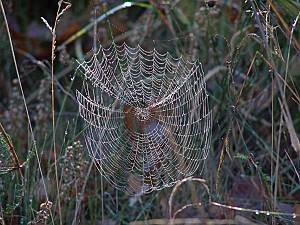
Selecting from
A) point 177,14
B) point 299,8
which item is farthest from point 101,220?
point 177,14

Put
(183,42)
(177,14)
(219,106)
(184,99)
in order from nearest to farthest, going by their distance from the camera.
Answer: (184,99) → (219,106) → (183,42) → (177,14)

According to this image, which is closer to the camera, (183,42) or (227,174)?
(227,174)

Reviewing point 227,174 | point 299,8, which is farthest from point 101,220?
point 299,8

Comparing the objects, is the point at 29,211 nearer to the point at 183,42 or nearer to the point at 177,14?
the point at 183,42

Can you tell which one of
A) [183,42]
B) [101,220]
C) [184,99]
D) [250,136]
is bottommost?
[101,220]

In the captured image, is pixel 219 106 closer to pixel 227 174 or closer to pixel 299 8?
pixel 227 174

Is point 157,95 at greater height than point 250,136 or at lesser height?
greater

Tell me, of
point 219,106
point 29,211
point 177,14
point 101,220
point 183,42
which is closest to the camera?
point 29,211
